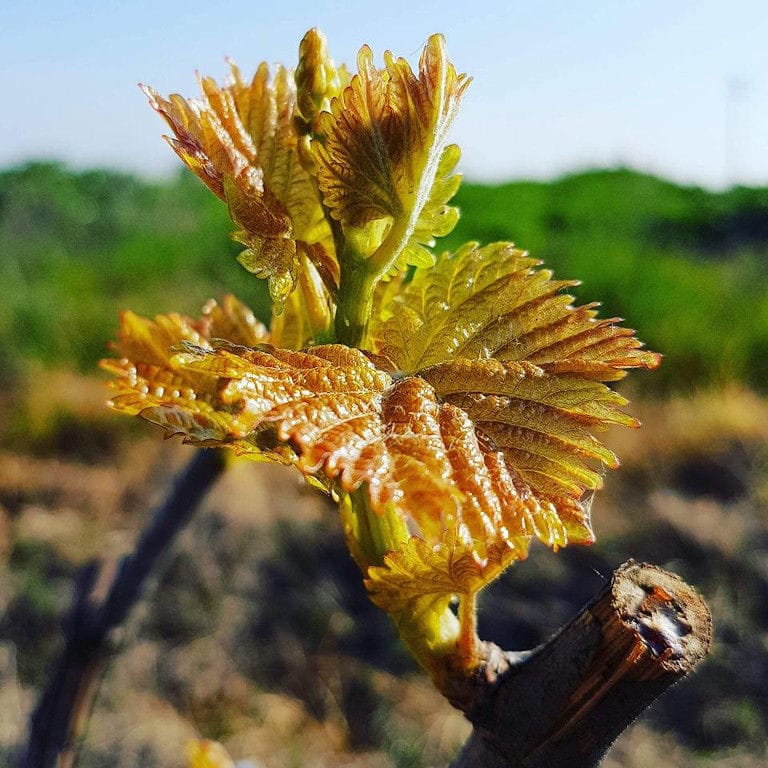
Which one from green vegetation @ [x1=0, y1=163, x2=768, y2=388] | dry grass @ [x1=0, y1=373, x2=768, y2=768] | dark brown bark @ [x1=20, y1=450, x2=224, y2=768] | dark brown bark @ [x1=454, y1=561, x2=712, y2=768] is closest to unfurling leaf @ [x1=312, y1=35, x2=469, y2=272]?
dark brown bark @ [x1=454, y1=561, x2=712, y2=768]

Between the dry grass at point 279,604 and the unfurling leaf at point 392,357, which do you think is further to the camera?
the dry grass at point 279,604

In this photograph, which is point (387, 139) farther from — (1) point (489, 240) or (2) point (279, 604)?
(1) point (489, 240)

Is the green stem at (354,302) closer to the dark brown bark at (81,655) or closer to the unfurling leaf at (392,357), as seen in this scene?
the unfurling leaf at (392,357)

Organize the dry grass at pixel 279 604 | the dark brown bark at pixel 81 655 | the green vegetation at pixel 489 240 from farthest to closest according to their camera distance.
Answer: the green vegetation at pixel 489 240 → the dry grass at pixel 279 604 → the dark brown bark at pixel 81 655

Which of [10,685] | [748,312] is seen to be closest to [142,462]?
[10,685]

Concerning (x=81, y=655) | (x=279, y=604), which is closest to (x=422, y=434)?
(x=81, y=655)

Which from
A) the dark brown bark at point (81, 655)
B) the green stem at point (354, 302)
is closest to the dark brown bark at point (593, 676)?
the green stem at point (354, 302)

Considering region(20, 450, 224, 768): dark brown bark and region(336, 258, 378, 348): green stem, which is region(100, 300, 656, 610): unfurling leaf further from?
region(20, 450, 224, 768): dark brown bark

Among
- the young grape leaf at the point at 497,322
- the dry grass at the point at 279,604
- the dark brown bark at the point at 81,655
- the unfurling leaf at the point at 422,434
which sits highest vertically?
the young grape leaf at the point at 497,322
